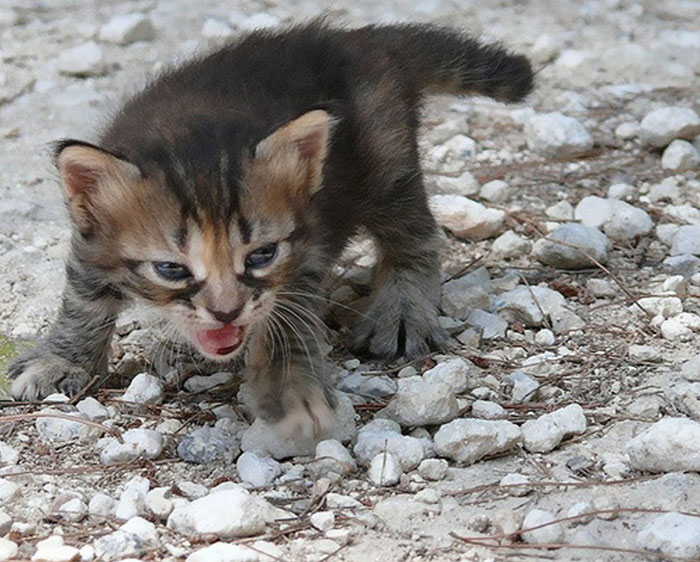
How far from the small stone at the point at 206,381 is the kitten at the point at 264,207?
0.70 feet

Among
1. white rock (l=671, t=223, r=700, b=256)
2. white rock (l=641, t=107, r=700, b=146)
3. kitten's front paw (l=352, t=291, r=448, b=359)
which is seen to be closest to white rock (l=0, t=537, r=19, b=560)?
kitten's front paw (l=352, t=291, r=448, b=359)

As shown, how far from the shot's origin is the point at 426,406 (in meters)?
3.15

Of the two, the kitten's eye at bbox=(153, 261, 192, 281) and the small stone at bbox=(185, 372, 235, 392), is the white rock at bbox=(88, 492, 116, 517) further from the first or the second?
the small stone at bbox=(185, 372, 235, 392)

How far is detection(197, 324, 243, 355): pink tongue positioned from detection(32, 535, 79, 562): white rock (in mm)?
675

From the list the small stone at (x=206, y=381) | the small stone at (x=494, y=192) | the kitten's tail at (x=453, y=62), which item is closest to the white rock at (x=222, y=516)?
the small stone at (x=206, y=381)

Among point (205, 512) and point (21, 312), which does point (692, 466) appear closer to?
point (205, 512)

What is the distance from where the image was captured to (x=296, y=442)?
3.09 metres

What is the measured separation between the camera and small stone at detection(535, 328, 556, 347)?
146 inches

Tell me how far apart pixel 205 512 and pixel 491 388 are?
1036 millimetres

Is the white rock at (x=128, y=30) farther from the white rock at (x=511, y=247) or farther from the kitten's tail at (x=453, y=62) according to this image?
the white rock at (x=511, y=247)

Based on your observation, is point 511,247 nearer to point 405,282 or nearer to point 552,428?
point 405,282

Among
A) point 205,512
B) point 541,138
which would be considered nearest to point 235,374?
point 205,512

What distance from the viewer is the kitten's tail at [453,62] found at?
406 cm

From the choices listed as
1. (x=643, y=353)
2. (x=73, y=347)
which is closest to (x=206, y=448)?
(x=73, y=347)
